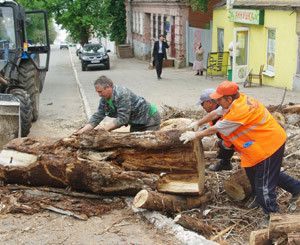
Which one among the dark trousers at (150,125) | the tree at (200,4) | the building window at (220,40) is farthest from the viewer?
the building window at (220,40)

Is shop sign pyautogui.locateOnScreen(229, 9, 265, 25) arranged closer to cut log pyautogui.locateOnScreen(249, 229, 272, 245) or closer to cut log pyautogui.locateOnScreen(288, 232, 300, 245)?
cut log pyautogui.locateOnScreen(249, 229, 272, 245)

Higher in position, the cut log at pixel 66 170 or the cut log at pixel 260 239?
the cut log at pixel 66 170

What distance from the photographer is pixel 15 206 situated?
510 cm

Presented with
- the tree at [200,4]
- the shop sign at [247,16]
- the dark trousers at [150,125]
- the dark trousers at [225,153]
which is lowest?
the dark trousers at [225,153]

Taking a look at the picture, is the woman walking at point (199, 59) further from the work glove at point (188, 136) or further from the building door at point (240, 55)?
the work glove at point (188, 136)

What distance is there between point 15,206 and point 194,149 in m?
2.16

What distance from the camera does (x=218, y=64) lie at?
1836 centimetres

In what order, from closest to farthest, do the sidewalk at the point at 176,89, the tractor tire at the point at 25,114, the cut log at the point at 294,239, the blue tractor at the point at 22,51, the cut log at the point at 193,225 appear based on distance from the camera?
the cut log at the point at 294,239 < the cut log at the point at 193,225 < the tractor tire at the point at 25,114 < the blue tractor at the point at 22,51 < the sidewalk at the point at 176,89

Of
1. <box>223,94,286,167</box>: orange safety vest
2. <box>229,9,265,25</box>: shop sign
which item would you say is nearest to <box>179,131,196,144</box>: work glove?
<box>223,94,286,167</box>: orange safety vest

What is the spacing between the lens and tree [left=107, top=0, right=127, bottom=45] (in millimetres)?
35906

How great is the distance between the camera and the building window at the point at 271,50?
15.8m

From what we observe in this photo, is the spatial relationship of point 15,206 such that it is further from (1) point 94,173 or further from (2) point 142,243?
(2) point 142,243

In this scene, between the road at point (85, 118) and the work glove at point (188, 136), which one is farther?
the work glove at point (188, 136)

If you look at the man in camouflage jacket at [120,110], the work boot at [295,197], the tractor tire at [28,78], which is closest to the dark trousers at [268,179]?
the work boot at [295,197]
